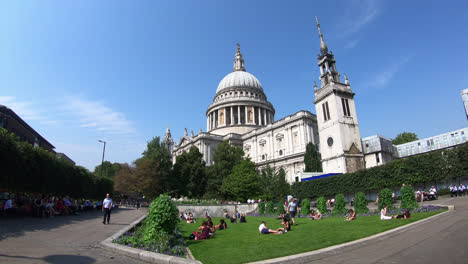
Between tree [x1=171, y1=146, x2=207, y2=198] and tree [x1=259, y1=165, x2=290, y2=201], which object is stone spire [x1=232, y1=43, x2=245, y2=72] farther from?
tree [x1=259, y1=165, x2=290, y2=201]

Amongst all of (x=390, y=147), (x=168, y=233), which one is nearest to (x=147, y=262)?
(x=168, y=233)

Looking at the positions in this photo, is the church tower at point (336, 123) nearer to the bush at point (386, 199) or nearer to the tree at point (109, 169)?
the bush at point (386, 199)

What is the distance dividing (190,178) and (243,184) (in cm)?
1193

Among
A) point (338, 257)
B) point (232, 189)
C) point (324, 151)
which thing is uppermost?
point (324, 151)

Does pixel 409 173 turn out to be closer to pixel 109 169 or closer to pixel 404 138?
pixel 404 138

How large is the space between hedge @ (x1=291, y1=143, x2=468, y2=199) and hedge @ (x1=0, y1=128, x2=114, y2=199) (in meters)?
30.6

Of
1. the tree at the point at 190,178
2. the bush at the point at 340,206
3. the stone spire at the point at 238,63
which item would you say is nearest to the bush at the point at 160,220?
the bush at the point at 340,206

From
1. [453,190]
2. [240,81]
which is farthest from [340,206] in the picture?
[240,81]

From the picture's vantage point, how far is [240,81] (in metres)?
83.2

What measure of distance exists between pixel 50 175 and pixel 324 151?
37394mm

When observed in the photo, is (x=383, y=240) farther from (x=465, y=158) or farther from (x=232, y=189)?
(x=232, y=189)

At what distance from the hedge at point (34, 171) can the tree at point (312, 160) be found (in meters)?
33.7

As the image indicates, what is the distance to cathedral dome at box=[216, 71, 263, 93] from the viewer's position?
271 ft

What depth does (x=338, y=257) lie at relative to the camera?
6895 millimetres
